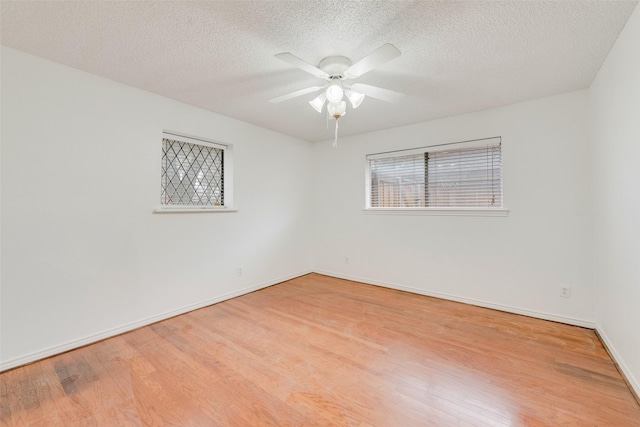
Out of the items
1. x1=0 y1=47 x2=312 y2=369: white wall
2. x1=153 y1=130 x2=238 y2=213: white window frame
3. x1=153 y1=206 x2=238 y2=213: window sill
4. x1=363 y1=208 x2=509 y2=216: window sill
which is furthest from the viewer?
x1=363 y1=208 x2=509 y2=216: window sill

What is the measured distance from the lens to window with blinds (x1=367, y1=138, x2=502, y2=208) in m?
3.07

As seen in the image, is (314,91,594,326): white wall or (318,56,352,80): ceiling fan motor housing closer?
(318,56,352,80): ceiling fan motor housing

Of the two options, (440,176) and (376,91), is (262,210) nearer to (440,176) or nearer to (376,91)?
(376,91)

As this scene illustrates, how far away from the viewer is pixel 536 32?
5.45 ft

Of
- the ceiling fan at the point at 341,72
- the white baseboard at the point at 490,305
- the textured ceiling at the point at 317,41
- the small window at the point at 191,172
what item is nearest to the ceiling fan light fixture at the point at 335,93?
the ceiling fan at the point at 341,72

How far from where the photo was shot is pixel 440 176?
342cm

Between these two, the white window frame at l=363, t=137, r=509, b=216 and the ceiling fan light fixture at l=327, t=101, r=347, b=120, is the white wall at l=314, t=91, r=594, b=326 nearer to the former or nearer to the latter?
the white window frame at l=363, t=137, r=509, b=216

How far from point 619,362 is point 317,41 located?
3006mm

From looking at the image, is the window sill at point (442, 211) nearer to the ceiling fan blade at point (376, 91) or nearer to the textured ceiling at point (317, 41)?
the textured ceiling at point (317, 41)

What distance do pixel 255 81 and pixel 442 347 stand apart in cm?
273

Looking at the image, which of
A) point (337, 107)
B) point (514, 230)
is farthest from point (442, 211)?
point (337, 107)

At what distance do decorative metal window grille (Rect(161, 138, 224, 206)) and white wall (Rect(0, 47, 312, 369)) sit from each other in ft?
0.68

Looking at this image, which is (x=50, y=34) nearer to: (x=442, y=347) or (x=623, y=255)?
(x=442, y=347)

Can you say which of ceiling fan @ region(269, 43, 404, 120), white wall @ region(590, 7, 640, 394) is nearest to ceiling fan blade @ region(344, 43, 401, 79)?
A: ceiling fan @ region(269, 43, 404, 120)
